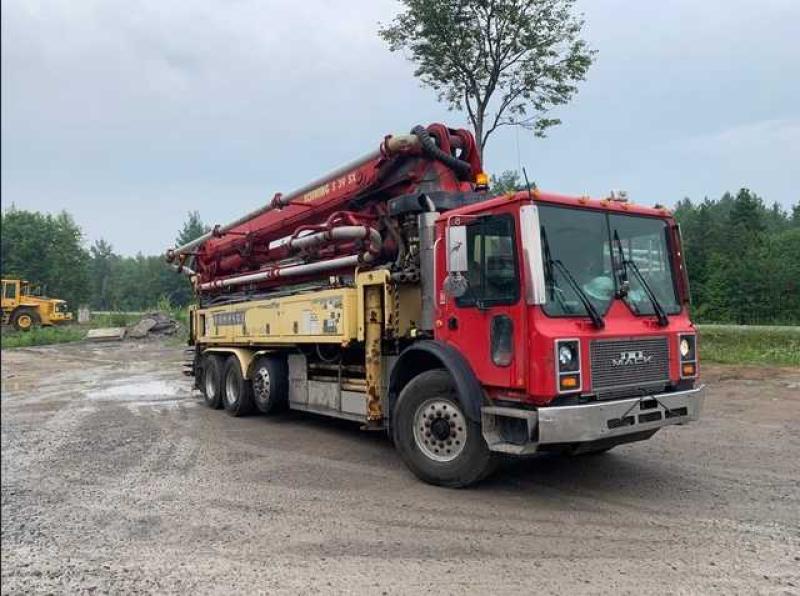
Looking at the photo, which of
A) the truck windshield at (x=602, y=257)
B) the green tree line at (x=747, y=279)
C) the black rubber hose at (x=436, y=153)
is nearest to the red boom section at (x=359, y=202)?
the black rubber hose at (x=436, y=153)

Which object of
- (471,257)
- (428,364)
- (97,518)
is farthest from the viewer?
(428,364)

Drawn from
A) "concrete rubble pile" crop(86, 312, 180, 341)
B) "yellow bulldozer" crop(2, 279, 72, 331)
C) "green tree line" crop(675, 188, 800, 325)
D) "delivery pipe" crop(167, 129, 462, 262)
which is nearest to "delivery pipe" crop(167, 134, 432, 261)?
"delivery pipe" crop(167, 129, 462, 262)

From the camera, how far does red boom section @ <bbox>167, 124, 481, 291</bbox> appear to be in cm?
747

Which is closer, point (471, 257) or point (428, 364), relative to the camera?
point (471, 257)

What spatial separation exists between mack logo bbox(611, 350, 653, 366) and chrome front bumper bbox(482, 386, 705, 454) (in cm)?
31

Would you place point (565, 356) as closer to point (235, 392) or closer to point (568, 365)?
point (568, 365)

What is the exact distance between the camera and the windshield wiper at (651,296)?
618 centimetres

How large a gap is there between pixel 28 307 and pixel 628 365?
3795 cm

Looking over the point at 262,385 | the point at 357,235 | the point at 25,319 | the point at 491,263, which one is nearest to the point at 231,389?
the point at 262,385

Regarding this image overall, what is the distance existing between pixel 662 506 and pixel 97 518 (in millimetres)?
4639

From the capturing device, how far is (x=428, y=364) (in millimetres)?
6660

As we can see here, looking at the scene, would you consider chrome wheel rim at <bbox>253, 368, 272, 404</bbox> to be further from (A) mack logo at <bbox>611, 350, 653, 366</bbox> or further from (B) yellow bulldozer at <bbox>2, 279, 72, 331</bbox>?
(B) yellow bulldozer at <bbox>2, 279, 72, 331</bbox>

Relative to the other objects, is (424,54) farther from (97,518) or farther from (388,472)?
(97,518)

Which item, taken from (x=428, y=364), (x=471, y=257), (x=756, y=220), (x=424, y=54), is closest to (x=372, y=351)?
(x=428, y=364)
